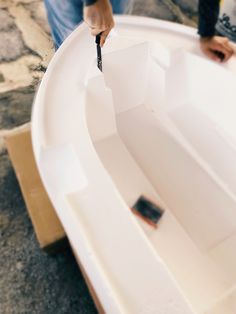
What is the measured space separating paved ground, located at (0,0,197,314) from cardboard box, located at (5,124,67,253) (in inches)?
2.2

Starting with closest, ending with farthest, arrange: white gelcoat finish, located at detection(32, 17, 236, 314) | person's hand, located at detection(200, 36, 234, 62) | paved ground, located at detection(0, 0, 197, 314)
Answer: white gelcoat finish, located at detection(32, 17, 236, 314)
paved ground, located at detection(0, 0, 197, 314)
person's hand, located at detection(200, 36, 234, 62)

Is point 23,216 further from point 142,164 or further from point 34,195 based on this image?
point 142,164

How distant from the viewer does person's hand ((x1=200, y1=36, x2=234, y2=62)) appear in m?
0.83

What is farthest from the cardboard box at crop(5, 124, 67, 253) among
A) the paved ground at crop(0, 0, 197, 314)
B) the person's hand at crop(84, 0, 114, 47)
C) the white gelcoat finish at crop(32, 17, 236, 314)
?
the person's hand at crop(84, 0, 114, 47)

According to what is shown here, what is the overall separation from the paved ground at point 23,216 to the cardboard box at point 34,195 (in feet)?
0.18

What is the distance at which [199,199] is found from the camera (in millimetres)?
920

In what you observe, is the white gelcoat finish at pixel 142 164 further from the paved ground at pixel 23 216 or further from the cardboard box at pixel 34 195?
the cardboard box at pixel 34 195

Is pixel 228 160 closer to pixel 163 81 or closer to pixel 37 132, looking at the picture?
pixel 163 81

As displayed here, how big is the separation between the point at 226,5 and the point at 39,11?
2.65 ft

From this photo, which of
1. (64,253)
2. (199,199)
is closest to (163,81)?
(199,199)

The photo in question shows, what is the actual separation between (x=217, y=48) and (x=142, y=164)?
33 cm

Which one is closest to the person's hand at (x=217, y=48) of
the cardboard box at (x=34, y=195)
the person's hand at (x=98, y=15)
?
the person's hand at (x=98, y=15)

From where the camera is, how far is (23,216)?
1.09 meters

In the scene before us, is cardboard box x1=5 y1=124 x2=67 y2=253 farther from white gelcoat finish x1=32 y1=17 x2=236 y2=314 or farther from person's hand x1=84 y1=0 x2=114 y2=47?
person's hand x1=84 y1=0 x2=114 y2=47
